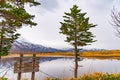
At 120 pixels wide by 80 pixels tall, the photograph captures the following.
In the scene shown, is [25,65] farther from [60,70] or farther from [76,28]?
[60,70]

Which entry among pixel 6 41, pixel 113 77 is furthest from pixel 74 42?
pixel 113 77

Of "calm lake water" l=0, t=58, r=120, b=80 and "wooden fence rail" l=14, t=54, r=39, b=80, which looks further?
"calm lake water" l=0, t=58, r=120, b=80

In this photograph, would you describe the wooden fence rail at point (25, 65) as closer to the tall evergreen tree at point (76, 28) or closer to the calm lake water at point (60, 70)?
the calm lake water at point (60, 70)

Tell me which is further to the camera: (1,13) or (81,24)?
(81,24)

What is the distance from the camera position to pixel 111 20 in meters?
23.9

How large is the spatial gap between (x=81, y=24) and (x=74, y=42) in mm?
3012

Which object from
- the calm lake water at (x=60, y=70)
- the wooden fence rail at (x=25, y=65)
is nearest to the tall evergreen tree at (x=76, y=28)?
the calm lake water at (x=60, y=70)

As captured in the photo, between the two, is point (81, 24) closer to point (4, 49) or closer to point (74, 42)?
point (74, 42)

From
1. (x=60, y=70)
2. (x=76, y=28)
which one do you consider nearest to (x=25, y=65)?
(x=76, y=28)

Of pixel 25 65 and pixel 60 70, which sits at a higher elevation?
pixel 25 65

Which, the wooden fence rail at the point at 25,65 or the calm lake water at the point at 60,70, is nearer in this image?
the wooden fence rail at the point at 25,65

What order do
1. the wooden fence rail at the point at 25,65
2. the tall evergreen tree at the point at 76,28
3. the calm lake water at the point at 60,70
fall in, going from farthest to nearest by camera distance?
the tall evergreen tree at the point at 76,28, the calm lake water at the point at 60,70, the wooden fence rail at the point at 25,65

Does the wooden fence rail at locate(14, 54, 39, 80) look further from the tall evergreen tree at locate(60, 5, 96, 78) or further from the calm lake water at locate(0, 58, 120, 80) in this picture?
the tall evergreen tree at locate(60, 5, 96, 78)

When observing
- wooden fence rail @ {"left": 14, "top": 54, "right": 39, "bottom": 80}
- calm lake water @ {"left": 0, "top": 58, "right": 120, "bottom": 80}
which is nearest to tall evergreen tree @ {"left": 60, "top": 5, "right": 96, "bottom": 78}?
calm lake water @ {"left": 0, "top": 58, "right": 120, "bottom": 80}
